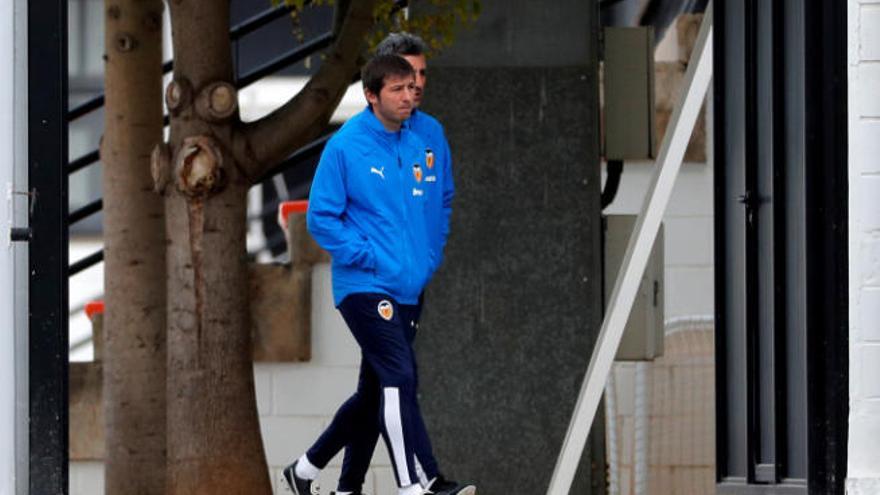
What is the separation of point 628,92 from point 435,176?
202 centimetres

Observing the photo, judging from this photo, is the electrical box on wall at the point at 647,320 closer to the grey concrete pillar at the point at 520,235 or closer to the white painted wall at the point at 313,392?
the grey concrete pillar at the point at 520,235

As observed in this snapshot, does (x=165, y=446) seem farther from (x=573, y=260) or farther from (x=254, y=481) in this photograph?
(x=573, y=260)

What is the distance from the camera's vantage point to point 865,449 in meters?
7.98

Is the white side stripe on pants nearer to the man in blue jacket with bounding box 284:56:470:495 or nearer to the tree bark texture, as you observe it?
the man in blue jacket with bounding box 284:56:470:495

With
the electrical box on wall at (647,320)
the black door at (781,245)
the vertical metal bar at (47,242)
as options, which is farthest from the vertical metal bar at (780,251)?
the vertical metal bar at (47,242)

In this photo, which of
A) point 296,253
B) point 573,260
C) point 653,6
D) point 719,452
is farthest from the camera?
point 653,6

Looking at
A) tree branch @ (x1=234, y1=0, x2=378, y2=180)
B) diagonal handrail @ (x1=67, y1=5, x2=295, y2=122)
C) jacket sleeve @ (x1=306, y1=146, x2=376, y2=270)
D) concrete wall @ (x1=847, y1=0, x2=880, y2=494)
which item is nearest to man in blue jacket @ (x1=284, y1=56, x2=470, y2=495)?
jacket sleeve @ (x1=306, y1=146, x2=376, y2=270)

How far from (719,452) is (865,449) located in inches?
46.4

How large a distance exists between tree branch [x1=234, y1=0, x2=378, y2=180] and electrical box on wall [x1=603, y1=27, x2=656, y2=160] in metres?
1.02

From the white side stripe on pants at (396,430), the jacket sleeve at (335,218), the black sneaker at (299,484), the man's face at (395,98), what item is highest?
the man's face at (395,98)

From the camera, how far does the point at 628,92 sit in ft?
36.2

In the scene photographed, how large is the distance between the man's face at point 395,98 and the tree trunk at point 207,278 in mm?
2070

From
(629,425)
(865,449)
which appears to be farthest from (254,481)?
(865,449)

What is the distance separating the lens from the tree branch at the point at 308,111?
11086 mm
